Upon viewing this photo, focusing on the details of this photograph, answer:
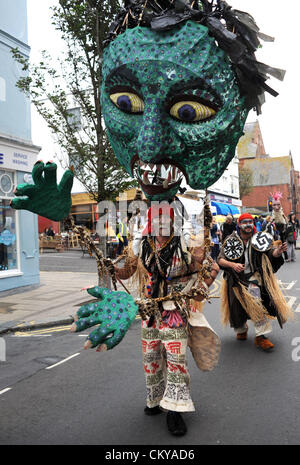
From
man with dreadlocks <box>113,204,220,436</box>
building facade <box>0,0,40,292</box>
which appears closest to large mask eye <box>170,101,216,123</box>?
man with dreadlocks <box>113,204,220,436</box>

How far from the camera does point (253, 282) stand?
5.13 metres

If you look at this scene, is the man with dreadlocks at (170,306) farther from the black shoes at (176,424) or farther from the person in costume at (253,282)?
the person in costume at (253,282)

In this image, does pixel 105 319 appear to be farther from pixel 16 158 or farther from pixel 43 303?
pixel 16 158

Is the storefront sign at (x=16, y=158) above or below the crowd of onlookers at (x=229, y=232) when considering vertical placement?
above

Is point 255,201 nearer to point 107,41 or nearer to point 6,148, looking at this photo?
point 6,148

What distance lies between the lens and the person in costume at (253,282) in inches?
196

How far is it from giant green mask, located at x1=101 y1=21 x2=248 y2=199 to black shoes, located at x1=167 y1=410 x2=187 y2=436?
5.44 ft

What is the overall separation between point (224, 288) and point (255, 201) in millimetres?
48039

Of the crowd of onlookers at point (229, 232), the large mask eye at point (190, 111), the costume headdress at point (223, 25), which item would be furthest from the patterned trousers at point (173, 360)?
the crowd of onlookers at point (229, 232)

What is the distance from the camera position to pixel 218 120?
8.11 feet

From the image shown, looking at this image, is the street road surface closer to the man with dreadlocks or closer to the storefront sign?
the man with dreadlocks

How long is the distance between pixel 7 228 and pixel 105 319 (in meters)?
8.74

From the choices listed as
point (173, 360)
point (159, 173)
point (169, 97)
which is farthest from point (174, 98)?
point (173, 360)

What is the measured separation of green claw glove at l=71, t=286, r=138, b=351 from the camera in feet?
7.02
